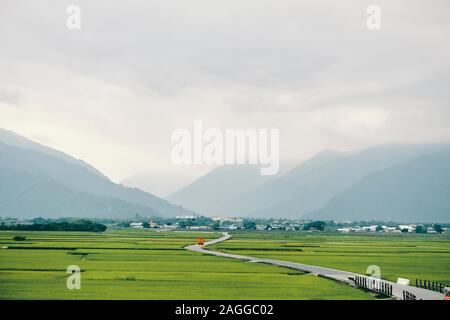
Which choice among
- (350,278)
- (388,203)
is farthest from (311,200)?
(350,278)

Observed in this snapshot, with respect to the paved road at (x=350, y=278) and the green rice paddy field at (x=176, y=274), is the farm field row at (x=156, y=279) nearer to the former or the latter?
the green rice paddy field at (x=176, y=274)

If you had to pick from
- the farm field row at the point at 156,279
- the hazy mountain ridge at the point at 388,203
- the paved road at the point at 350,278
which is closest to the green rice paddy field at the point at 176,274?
the farm field row at the point at 156,279

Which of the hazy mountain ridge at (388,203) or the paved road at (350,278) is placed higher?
the hazy mountain ridge at (388,203)

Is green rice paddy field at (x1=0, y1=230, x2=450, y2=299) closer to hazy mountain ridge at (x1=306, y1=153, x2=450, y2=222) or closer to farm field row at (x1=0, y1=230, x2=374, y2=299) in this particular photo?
farm field row at (x1=0, y1=230, x2=374, y2=299)

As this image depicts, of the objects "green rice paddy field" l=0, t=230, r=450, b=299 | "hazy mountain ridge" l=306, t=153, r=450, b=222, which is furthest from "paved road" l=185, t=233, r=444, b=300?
"hazy mountain ridge" l=306, t=153, r=450, b=222

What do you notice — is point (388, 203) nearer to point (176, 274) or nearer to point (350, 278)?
point (350, 278)

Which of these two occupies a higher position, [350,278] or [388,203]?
[388,203]

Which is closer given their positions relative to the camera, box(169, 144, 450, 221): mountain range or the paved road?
the paved road

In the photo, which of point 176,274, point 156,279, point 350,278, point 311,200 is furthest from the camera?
point 311,200

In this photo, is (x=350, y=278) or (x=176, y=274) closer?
(x=350, y=278)

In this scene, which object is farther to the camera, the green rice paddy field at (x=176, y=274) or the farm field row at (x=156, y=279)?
the green rice paddy field at (x=176, y=274)

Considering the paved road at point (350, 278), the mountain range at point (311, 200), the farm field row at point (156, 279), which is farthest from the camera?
the mountain range at point (311, 200)

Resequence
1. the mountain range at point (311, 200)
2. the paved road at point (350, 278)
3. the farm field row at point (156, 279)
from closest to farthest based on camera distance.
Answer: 1. the farm field row at point (156, 279)
2. the paved road at point (350, 278)
3. the mountain range at point (311, 200)
